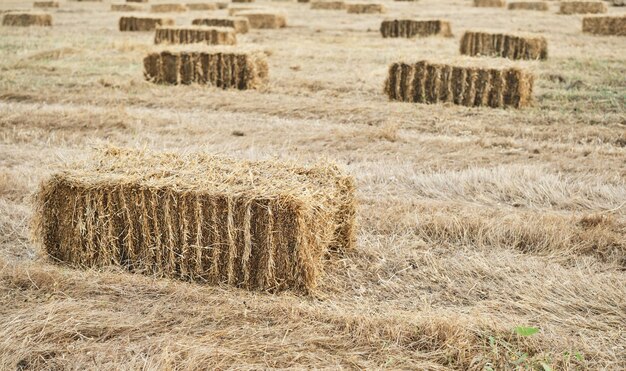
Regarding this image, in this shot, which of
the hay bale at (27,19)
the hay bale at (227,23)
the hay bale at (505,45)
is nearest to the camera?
the hay bale at (505,45)

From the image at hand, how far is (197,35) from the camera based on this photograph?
17250mm

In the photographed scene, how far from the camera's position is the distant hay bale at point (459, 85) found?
11000 mm

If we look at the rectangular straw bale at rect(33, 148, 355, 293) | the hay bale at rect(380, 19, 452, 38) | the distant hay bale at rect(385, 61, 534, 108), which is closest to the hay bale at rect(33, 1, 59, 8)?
the hay bale at rect(380, 19, 452, 38)

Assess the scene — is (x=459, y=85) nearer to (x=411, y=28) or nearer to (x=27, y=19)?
(x=411, y=28)

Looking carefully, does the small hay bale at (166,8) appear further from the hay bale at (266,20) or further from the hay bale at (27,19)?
the hay bale at (266,20)

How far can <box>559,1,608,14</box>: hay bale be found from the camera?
27469 millimetres

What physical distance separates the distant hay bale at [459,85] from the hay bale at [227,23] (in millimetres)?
10961

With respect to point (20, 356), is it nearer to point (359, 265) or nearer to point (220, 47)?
point (359, 265)

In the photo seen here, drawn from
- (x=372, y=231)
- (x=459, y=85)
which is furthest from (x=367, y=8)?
(x=372, y=231)

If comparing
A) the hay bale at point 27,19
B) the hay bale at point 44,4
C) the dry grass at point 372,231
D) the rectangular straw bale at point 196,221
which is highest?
the hay bale at point 44,4

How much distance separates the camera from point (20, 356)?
4043mm

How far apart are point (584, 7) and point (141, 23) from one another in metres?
16.1

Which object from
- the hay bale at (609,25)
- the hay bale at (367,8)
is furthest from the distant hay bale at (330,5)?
the hay bale at (609,25)

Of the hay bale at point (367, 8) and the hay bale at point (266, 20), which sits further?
the hay bale at point (367, 8)
